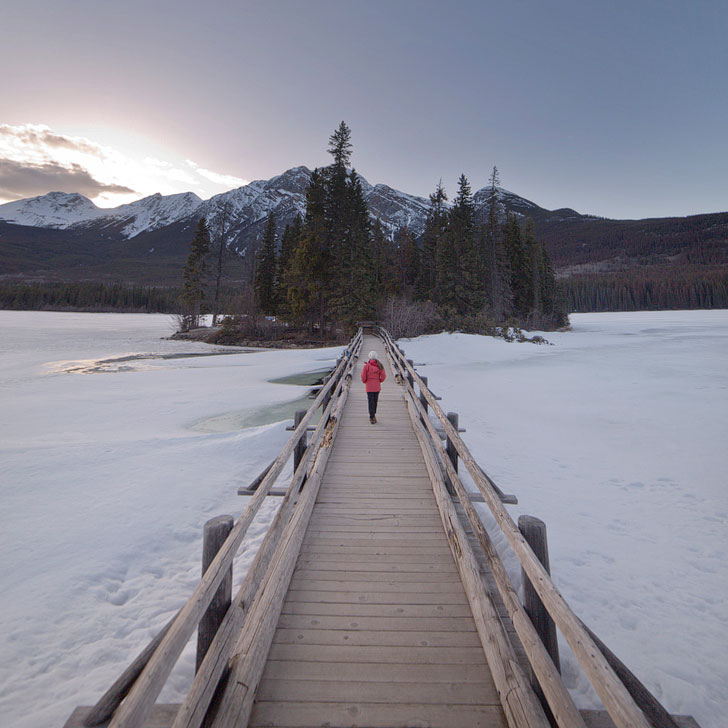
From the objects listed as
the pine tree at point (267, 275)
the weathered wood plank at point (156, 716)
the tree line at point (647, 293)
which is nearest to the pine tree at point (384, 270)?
the pine tree at point (267, 275)

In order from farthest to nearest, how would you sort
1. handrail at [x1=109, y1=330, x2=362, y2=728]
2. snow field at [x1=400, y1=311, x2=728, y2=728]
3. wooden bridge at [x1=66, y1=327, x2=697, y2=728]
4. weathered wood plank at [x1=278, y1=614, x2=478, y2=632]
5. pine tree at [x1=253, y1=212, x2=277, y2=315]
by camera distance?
pine tree at [x1=253, y1=212, x2=277, y2=315], snow field at [x1=400, y1=311, x2=728, y2=728], weathered wood plank at [x1=278, y1=614, x2=478, y2=632], wooden bridge at [x1=66, y1=327, x2=697, y2=728], handrail at [x1=109, y1=330, x2=362, y2=728]

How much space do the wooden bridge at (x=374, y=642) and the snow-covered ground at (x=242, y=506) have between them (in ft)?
3.65

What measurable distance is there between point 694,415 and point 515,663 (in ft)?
43.5

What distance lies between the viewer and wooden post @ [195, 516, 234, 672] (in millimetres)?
2602

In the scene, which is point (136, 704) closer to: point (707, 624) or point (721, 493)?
point (707, 624)

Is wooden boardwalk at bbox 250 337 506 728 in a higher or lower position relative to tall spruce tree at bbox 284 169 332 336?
lower

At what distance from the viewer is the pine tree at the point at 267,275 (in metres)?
44.6

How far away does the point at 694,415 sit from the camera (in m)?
12.0

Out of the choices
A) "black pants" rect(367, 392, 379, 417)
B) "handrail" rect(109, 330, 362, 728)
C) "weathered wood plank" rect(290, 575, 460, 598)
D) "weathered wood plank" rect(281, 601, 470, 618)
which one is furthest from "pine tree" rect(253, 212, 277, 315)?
"handrail" rect(109, 330, 362, 728)

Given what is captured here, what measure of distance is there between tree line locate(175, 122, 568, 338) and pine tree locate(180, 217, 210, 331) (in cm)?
12

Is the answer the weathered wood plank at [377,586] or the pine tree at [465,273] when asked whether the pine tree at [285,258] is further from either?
the weathered wood plank at [377,586]

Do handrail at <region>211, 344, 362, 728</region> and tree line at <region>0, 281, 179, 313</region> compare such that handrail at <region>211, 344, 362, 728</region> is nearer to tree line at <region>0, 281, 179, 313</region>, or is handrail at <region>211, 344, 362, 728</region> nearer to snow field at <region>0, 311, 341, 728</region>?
snow field at <region>0, 311, 341, 728</region>

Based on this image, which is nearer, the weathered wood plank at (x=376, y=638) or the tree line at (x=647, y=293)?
the weathered wood plank at (x=376, y=638)

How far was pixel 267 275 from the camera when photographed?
148ft
